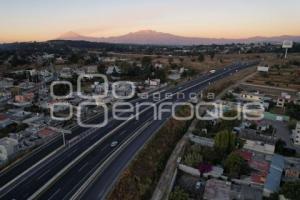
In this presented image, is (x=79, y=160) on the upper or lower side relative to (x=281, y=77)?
lower

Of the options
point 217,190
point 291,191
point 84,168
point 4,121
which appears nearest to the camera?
point 291,191

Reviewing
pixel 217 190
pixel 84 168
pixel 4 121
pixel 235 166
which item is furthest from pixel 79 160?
pixel 4 121

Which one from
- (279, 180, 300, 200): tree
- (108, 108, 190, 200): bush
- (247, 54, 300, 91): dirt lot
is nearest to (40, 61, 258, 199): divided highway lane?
(108, 108, 190, 200): bush

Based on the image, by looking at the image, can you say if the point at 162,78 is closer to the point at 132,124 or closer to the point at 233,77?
the point at 233,77

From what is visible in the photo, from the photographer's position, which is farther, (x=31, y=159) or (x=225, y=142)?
(x=225, y=142)

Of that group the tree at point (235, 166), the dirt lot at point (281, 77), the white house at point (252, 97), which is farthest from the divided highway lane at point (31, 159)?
the dirt lot at point (281, 77)

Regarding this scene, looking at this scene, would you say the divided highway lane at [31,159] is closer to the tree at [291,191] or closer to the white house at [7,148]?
the white house at [7,148]

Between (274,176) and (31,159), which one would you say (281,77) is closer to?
(274,176)
